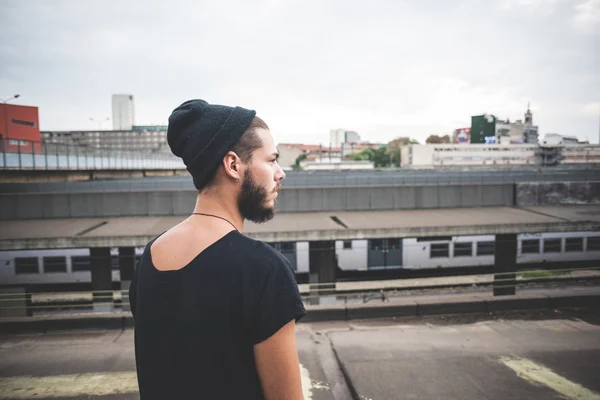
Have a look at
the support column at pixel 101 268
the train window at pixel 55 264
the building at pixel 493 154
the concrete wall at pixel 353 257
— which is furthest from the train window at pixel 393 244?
the building at pixel 493 154

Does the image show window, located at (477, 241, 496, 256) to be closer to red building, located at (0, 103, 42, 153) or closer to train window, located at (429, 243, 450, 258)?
train window, located at (429, 243, 450, 258)

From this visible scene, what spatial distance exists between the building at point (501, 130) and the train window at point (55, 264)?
113268 mm

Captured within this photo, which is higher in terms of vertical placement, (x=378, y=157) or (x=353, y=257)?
(x=378, y=157)

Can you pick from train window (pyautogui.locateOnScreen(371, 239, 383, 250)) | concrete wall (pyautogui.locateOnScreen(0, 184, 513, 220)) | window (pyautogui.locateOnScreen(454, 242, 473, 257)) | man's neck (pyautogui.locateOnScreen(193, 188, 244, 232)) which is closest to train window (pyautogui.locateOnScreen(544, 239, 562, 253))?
window (pyautogui.locateOnScreen(454, 242, 473, 257))

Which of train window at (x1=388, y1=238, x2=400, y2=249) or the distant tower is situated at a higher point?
the distant tower

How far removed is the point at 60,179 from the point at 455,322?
17650 mm

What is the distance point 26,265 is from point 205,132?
20241 mm

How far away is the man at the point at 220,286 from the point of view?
124cm

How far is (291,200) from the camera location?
50.5 ft

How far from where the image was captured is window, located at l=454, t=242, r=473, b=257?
64.1ft

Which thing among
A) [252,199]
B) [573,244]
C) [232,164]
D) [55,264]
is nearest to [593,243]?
[573,244]

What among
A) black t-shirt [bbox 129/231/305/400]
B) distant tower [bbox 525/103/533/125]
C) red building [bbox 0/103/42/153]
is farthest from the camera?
distant tower [bbox 525/103/533/125]

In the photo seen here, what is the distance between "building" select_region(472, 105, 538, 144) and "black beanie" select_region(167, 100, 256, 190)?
119423 millimetres

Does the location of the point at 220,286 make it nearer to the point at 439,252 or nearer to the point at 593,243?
the point at 439,252
